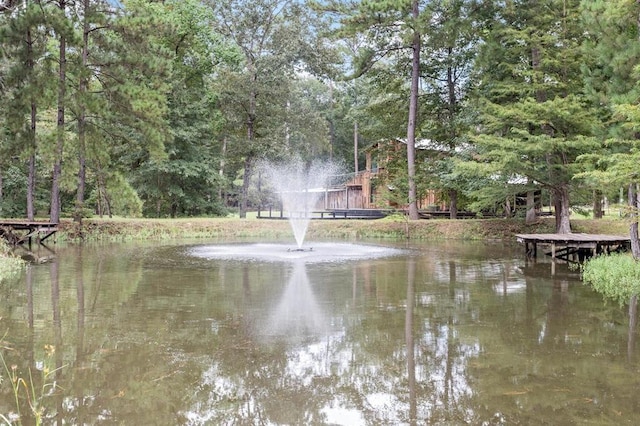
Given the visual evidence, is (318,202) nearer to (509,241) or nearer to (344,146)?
(344,146)

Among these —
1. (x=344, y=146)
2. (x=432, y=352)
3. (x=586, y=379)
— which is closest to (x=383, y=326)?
(x=432, y=352)

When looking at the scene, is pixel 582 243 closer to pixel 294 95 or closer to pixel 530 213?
pixel 530 213

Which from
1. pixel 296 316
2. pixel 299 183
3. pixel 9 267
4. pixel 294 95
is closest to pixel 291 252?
pixel 9 267

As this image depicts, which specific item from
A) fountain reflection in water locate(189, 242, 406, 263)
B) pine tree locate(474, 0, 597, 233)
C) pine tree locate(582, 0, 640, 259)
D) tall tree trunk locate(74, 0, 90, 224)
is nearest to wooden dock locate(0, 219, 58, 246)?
tall tree trunk locate(74, 0, 90, 224)

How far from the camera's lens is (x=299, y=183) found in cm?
4234

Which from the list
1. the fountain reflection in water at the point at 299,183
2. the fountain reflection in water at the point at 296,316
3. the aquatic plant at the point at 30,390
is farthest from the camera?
the fountain reflection in water at the point at 299,183

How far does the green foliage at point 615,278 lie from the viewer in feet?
29.5

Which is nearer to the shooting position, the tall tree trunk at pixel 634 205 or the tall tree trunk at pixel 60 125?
the tall tree trunk at pixel 634 205

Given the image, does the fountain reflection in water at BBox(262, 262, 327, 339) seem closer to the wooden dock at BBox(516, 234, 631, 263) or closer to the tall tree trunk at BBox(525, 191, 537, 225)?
the wooden dock at BBox(516, 234, 631, 263)

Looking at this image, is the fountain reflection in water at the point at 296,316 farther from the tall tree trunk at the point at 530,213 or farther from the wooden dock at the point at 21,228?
the tall tree trunk at the point at 530,213

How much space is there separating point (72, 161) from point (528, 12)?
700 inches

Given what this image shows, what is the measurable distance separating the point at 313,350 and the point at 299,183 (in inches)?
1452

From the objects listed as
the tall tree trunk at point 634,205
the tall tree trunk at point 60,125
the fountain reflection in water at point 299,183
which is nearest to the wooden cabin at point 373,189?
the fountain reflection in water at point 299,183

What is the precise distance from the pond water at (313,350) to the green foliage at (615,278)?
1.08ft
